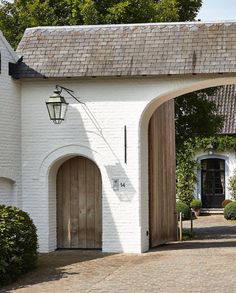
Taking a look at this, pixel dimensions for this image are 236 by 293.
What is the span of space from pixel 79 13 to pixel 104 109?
233 inches

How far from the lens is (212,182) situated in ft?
113

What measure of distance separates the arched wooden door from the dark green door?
729 inches

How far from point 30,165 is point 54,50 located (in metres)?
2.77

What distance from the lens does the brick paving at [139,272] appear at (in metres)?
11.5

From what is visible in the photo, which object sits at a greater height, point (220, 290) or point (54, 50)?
point (54, 50)

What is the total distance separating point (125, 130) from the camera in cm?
1584

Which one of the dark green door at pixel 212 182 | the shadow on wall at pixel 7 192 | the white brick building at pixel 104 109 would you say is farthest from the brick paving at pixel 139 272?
the dark green door at pixel 212 182

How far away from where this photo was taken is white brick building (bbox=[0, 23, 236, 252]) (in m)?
15.6

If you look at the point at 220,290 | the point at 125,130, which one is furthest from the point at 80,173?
the point at 220,290

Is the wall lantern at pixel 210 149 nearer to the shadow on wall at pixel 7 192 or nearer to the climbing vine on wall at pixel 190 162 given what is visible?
the climbing vine on wall at pixel 190 162

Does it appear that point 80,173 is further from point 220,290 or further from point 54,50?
point 220,290

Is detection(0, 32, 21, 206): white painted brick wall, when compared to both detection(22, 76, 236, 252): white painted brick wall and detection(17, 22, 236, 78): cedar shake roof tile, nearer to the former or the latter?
detection(22, 76, 236, 252): white painted brick wall

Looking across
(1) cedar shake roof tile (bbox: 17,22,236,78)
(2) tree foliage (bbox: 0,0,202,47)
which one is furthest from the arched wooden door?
(2) tree foliage (bbox: 0,0,202,47)

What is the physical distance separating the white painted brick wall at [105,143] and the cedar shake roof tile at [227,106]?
17.2 m
